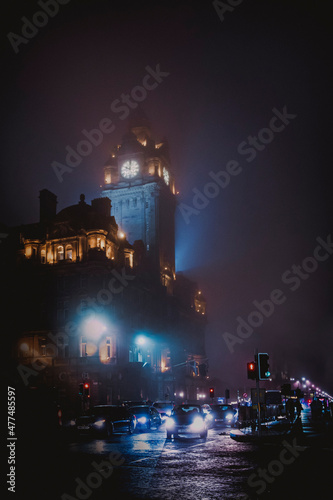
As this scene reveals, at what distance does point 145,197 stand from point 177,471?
259 ft

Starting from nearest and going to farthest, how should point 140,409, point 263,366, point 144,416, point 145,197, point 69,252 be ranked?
point 263,366 → point 144,416 → point 140,409 → point 69,252 → point 145,197

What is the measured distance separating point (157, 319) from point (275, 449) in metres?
62.6

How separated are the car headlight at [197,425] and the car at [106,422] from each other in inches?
258

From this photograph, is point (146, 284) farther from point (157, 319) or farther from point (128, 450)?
point (128, 450)

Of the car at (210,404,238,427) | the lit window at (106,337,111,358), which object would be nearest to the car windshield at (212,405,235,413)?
the car at (210,404,238,427)

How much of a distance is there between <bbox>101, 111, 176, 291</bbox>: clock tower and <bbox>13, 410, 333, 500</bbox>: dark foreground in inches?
2602

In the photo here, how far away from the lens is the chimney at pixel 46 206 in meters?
70.2

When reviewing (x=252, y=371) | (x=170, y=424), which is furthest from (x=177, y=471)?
(x=252, y=371)

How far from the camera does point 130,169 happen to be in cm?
9400

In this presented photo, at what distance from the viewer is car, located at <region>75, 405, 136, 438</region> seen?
27875 millimetres

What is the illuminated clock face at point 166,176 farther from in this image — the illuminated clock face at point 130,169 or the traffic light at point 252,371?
the traffic light at point 252,371

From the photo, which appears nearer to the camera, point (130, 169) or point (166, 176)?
point (130, 169)

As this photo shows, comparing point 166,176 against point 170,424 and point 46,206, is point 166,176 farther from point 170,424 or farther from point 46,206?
point 170,424

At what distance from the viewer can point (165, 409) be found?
137 feet
